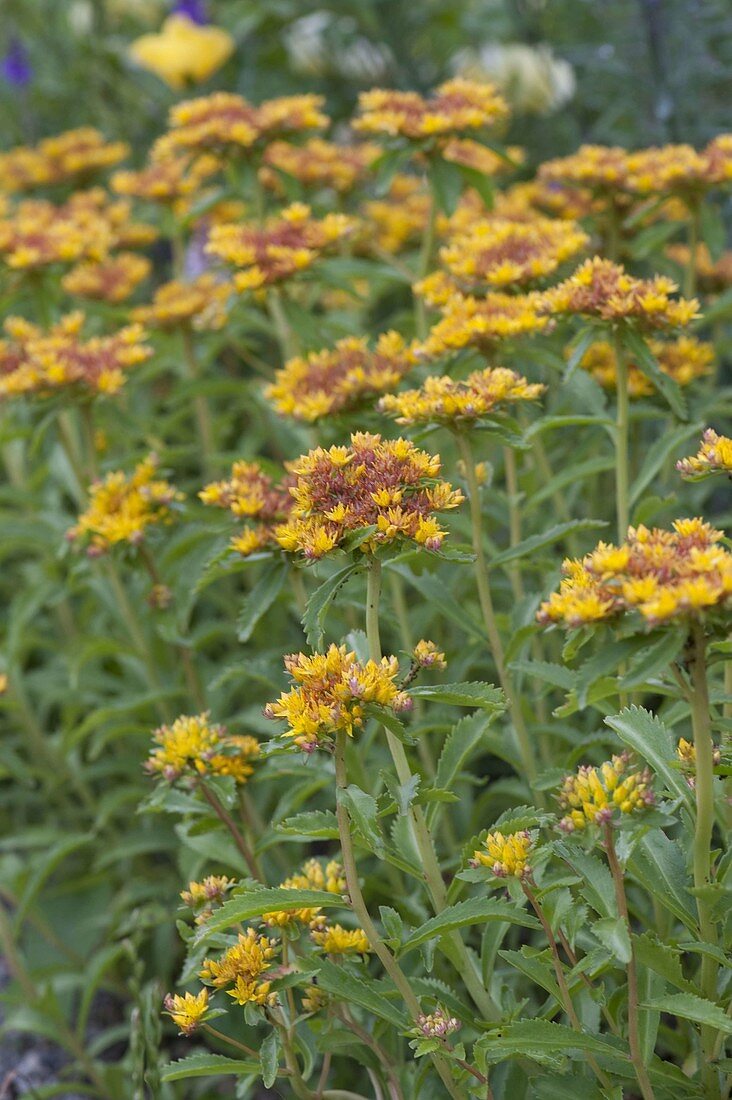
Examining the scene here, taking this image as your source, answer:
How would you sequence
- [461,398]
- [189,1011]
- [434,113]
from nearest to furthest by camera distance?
[189,1011]
[461,398]
[434,113]

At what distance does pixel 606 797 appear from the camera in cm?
115

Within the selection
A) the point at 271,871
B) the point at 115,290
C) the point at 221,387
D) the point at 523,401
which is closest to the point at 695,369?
the point at 523,401

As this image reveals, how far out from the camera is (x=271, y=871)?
2.03 meters

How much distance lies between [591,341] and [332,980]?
92 cm

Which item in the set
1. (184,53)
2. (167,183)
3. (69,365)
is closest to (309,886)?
(69,365)

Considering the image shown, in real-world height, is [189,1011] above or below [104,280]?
below

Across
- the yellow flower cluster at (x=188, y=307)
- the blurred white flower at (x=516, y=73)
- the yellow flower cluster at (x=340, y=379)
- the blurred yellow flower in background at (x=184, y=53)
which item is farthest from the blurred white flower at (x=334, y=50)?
the yellow flower cluster at (x=340, y=379)

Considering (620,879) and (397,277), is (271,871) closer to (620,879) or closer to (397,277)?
(620,879)

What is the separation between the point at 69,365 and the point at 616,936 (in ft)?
4.54

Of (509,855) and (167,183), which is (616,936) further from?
(167,183)

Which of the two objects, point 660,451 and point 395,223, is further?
point 395,223

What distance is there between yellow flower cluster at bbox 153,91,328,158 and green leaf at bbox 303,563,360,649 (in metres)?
1.41

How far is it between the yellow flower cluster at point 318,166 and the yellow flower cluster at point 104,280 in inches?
15.2

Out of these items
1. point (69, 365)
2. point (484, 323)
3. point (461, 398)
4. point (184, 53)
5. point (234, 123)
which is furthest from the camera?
point (184, 53)
